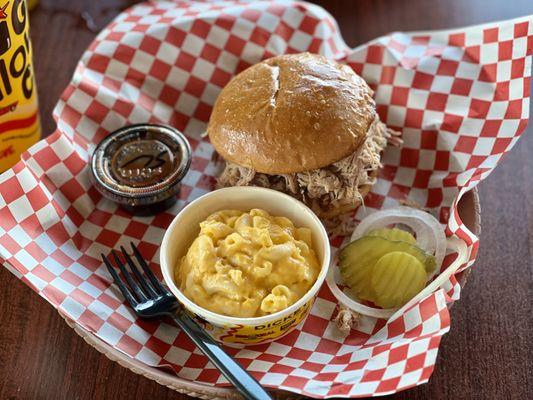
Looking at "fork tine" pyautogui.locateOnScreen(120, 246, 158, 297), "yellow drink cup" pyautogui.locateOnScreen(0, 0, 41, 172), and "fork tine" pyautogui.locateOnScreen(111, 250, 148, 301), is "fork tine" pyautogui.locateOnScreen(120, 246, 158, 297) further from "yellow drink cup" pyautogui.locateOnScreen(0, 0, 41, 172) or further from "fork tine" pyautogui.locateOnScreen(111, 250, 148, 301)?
"yellow drink cup" pyautogui.locateOnScreen(0, 0, 41, 172)

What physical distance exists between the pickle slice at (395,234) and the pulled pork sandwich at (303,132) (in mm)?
144

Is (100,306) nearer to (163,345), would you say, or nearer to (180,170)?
(163,345)

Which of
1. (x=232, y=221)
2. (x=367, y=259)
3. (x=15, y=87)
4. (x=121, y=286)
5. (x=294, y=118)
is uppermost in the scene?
(x=294, y=118)

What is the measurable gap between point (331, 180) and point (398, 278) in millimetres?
435

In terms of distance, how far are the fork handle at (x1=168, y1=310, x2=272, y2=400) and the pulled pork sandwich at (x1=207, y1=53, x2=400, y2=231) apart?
0.60m

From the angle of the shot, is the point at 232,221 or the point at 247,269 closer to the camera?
the point at 247,269

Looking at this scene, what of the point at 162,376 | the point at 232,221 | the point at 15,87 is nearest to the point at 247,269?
the point at 232,221

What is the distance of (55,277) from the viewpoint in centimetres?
220

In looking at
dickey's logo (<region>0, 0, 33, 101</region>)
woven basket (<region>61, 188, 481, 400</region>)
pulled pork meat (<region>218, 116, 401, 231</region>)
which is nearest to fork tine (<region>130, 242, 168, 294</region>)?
woven basket (<region>61, 188, 481, 400</region>)

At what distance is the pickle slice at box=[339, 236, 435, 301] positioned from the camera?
88.8 inches

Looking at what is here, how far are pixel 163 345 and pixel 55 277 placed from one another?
1.47ft

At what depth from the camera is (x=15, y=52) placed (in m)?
2.37

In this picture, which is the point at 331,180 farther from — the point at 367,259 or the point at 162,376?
the point at 162,376

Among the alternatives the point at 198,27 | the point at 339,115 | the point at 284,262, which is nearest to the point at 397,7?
the point at 198,27
